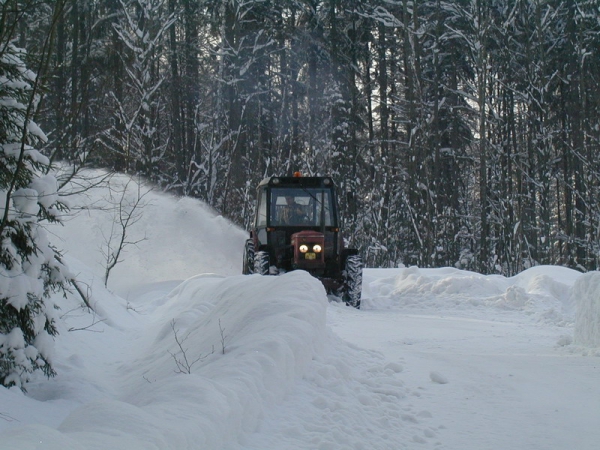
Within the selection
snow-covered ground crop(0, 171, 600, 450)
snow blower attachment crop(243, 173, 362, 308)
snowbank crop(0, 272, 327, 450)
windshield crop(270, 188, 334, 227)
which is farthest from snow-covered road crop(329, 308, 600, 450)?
windshield crop(270, 188, 334, 227)

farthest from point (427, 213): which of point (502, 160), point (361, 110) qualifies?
point (361, 110)

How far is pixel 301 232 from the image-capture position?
12633mm

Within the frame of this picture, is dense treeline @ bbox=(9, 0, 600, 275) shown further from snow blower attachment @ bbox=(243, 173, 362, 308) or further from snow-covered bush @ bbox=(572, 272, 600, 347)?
snow-covered bush @ bbox=(572, 272, 600, 347)

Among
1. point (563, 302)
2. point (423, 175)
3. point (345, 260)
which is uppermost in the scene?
point (423, 175)

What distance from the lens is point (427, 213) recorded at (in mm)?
21109

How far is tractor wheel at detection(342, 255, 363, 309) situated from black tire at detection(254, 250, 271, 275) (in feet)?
5.41

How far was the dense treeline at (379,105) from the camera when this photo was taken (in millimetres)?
21531

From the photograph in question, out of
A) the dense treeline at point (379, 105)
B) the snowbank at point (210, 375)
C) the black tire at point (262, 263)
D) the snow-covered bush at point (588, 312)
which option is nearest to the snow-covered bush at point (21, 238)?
the snowbank at point (210, 375)

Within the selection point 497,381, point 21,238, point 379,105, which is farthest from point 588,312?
point 379,105

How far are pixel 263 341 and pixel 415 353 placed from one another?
294 cm

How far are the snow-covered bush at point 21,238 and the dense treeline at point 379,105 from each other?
15.8 m

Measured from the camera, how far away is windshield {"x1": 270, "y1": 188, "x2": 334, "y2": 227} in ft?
42.9

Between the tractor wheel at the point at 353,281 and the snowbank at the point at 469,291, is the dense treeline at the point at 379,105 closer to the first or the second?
the snowbank at the point at 469,291

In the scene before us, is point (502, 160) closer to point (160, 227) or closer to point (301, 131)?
point (301, 131)
